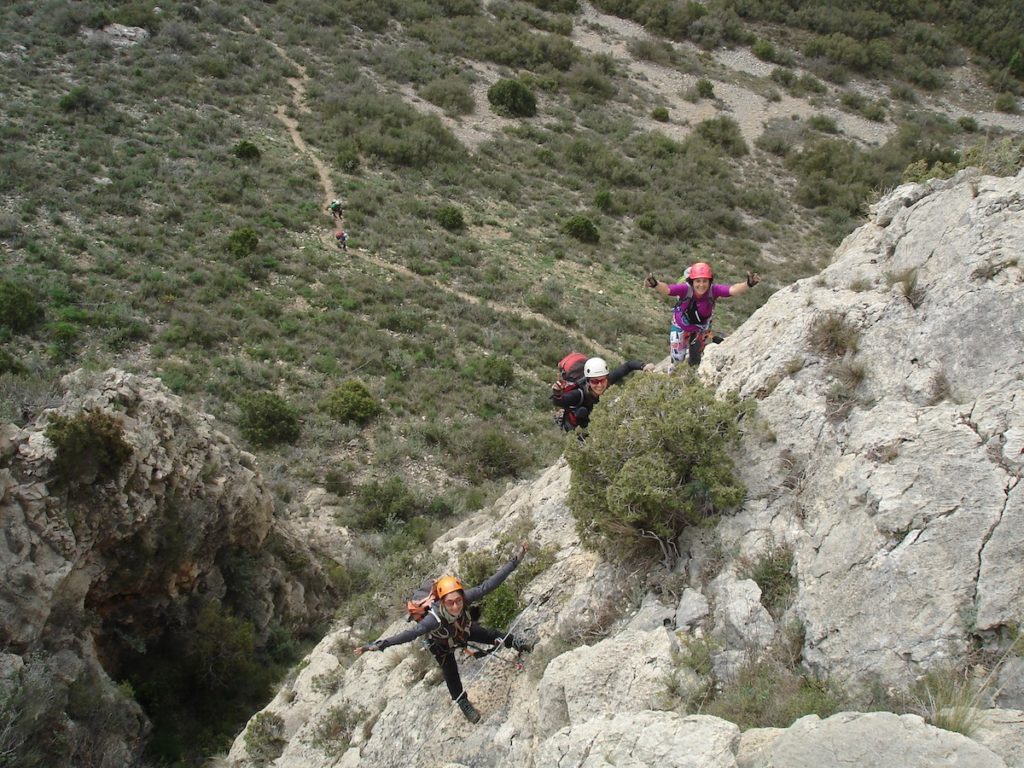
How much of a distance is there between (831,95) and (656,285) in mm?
44737

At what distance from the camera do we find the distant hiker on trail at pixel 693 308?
25.1ft

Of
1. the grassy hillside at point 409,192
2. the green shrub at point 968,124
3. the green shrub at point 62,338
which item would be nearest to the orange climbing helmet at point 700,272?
the grassy hillside at point 409,192

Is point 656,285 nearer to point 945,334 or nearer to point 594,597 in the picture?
point 945,334

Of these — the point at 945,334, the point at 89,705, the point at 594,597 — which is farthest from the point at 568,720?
the point at 89,705

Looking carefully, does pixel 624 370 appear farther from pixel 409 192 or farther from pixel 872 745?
pixel 409 192

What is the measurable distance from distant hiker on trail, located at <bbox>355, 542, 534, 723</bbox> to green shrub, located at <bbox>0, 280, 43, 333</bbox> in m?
15.4

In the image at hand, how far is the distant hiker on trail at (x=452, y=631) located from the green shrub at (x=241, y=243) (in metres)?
18.5

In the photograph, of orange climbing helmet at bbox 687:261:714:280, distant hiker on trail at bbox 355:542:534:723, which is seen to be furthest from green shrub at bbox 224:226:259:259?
distant hiker on trail at bbox 355:542:534:723

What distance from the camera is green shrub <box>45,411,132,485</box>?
29.1 feet

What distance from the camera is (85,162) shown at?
23.7 m

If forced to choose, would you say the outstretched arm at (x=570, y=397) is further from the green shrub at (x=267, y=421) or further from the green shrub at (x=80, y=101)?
the green shrub at (x=80, y=101)

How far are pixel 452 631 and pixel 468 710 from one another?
696mm

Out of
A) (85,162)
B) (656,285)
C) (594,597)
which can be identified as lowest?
(85,162)

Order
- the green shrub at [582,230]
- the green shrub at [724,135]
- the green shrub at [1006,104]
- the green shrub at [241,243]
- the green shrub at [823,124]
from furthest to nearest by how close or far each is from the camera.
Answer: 1. the green shrub at [1006,104]
2. the green shrub at [823,124]
3. the green shrub at [724,135]
4. the green shrub at [582,230]
5. the green shrub at [241,243]
